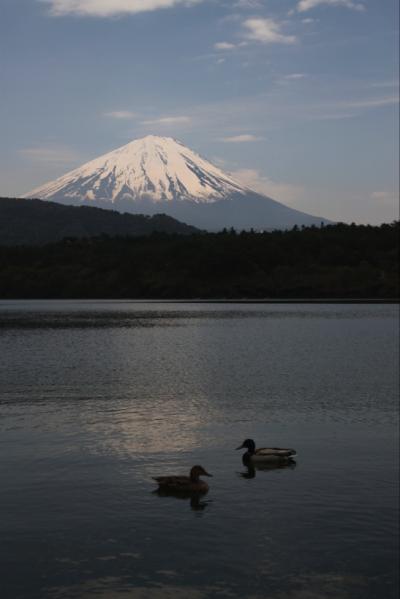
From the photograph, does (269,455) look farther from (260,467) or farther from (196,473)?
(196,473)

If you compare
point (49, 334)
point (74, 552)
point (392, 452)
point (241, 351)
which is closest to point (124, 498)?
point (74, 552)

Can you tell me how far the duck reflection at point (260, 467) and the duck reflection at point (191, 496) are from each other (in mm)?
3002

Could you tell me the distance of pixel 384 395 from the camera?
4072 cm

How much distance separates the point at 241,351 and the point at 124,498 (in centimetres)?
4793

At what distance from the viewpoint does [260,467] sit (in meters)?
24.5

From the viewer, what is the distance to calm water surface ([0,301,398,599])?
15594 mm

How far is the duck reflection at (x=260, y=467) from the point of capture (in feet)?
79.9

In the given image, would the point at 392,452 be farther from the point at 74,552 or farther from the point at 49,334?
the point at 49,334

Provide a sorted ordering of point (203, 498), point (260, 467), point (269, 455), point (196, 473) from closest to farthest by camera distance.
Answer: point (203, 498) → point (196, 473) → point (260, 467) → point (269, 455)

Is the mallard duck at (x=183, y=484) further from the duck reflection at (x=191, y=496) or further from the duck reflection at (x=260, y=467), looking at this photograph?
the duck reflection at (x=260, y=467)

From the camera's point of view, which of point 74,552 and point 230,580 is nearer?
point 230,580

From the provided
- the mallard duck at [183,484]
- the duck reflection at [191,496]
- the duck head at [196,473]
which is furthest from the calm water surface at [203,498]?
the duck head at [196,473]

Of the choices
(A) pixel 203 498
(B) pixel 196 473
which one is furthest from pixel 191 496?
(B) pixel 196 473

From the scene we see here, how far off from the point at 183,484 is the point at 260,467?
3936 mm
